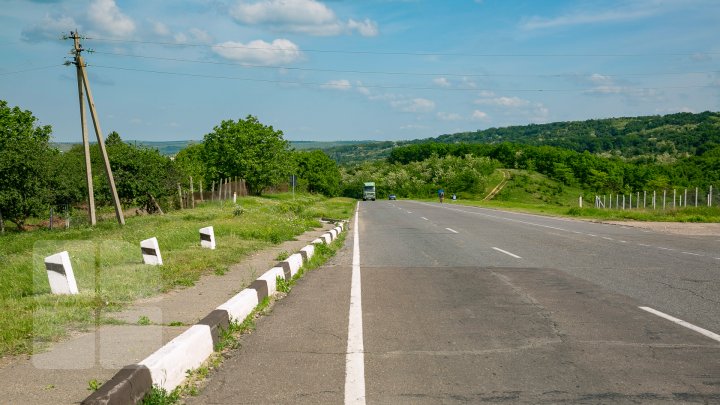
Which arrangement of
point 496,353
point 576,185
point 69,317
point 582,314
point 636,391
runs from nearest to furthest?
point 636,391, point 496,353, point 69,317, point 582,314, point 576,185

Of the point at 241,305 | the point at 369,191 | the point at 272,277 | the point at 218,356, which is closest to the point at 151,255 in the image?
the point at 272,277

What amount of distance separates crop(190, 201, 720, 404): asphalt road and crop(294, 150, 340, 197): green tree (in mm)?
119445

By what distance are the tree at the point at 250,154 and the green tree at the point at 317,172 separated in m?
55.5

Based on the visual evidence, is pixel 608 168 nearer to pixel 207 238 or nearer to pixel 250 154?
pixel 250 154

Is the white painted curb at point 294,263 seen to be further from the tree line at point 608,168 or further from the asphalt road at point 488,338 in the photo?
the tree line at point 608,168

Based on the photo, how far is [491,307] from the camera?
26.2 feet

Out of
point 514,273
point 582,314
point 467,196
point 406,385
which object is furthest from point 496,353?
point 467,196

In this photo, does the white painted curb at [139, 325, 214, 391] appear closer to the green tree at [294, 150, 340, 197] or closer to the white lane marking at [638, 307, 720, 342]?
the white lane marking at [638, 307, 720, 342]

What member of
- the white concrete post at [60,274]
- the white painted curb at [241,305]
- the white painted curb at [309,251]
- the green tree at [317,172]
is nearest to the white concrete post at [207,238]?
the white painted curb at [309,251]

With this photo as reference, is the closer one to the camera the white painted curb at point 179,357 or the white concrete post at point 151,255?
the white painted curb at point 179,357

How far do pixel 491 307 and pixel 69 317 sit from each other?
4916mm

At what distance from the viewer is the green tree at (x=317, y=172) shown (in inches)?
5231

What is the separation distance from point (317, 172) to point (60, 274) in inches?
5018

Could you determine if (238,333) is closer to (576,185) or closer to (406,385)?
(406,385)
